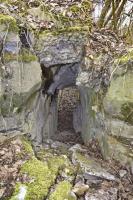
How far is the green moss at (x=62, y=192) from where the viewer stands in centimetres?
406

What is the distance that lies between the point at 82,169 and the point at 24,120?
118 centimetres

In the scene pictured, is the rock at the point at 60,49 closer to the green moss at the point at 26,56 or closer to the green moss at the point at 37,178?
the green moss at the point at 26,56

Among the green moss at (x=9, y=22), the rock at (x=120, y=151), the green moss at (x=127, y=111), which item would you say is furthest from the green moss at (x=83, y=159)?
the green moss at (x=9, y=22)

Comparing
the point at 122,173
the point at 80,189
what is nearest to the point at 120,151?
the point at 122,173

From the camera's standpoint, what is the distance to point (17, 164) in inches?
173

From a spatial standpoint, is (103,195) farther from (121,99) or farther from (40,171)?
(121,99)

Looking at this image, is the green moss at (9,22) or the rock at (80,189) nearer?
the rock at (80,189)

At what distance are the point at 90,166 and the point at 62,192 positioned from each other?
0.72 m

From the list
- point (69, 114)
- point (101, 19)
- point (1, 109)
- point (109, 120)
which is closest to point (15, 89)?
point (1, 109)

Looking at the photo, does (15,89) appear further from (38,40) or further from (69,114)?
(69,114)

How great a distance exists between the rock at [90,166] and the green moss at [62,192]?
40 centimetres

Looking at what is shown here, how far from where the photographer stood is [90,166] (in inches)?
185

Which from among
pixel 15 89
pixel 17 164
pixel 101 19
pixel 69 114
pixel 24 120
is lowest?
pixel 69 114

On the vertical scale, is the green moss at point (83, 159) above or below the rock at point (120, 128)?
below
